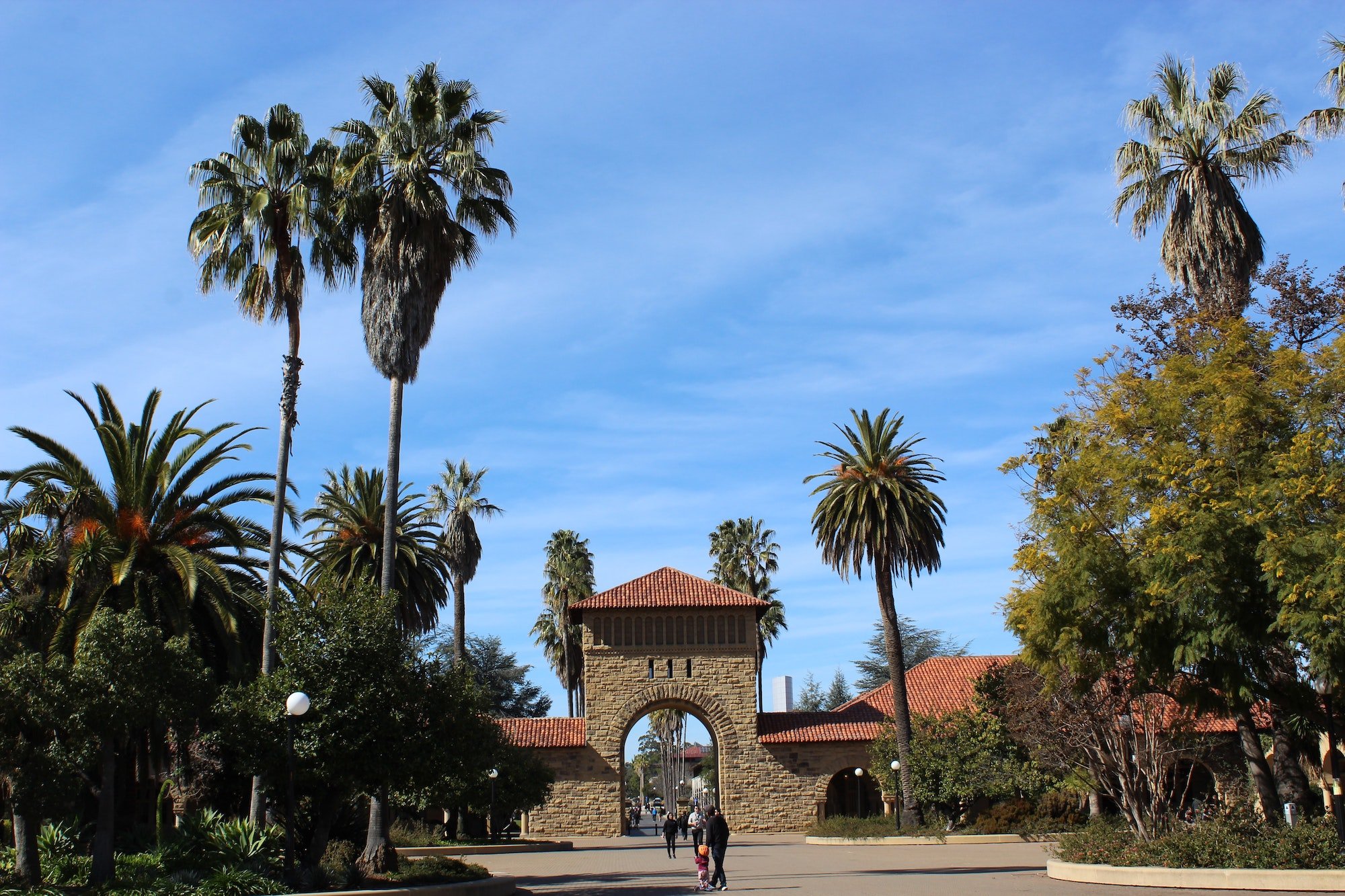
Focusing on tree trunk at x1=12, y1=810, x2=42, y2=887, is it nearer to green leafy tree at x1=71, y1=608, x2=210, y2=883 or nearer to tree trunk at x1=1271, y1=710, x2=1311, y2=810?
green leafy tree at x1=71, y1=608, x2=210, y2=883

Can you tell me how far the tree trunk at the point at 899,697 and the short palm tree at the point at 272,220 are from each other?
72.0ft

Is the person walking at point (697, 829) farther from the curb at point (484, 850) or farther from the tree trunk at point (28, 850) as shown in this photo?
the tree trunk at point (28, 850)

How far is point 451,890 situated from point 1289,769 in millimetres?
17846

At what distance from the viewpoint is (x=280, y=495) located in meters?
24.5

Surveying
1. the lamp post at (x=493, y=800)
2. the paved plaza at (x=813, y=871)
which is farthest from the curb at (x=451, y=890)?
the lamp post at (x=493, y=800)

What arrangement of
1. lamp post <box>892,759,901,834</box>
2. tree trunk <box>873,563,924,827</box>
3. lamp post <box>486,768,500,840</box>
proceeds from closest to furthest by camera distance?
1. lamp post <box>486,768,500,840</box>
2. lamp post <box>892,759,901,834</box>
3. tree trunk <box>873,563,924,827</box>

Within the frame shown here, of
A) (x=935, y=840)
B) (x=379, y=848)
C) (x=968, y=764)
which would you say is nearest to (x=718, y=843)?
(x=379, y=848)

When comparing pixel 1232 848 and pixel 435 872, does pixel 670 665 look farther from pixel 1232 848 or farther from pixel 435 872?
pixel 1232 848

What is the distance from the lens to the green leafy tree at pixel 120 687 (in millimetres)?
17484

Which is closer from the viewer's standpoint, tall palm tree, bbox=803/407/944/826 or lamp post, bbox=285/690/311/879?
lamp post, bbox=285/690/311/879

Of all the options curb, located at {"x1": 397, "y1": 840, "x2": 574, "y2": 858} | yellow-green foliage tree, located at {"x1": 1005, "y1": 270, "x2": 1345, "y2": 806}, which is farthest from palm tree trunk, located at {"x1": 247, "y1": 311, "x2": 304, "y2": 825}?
yellow-green foliage tree, located at {"x1": 1005, "y1": 270, "x2": 1345, "y2": 806}

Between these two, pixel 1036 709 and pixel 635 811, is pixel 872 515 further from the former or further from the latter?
pixel 635 811

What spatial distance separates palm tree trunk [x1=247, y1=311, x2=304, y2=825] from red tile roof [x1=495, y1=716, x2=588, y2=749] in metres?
20.0

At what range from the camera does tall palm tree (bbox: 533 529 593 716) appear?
57.1 meters
